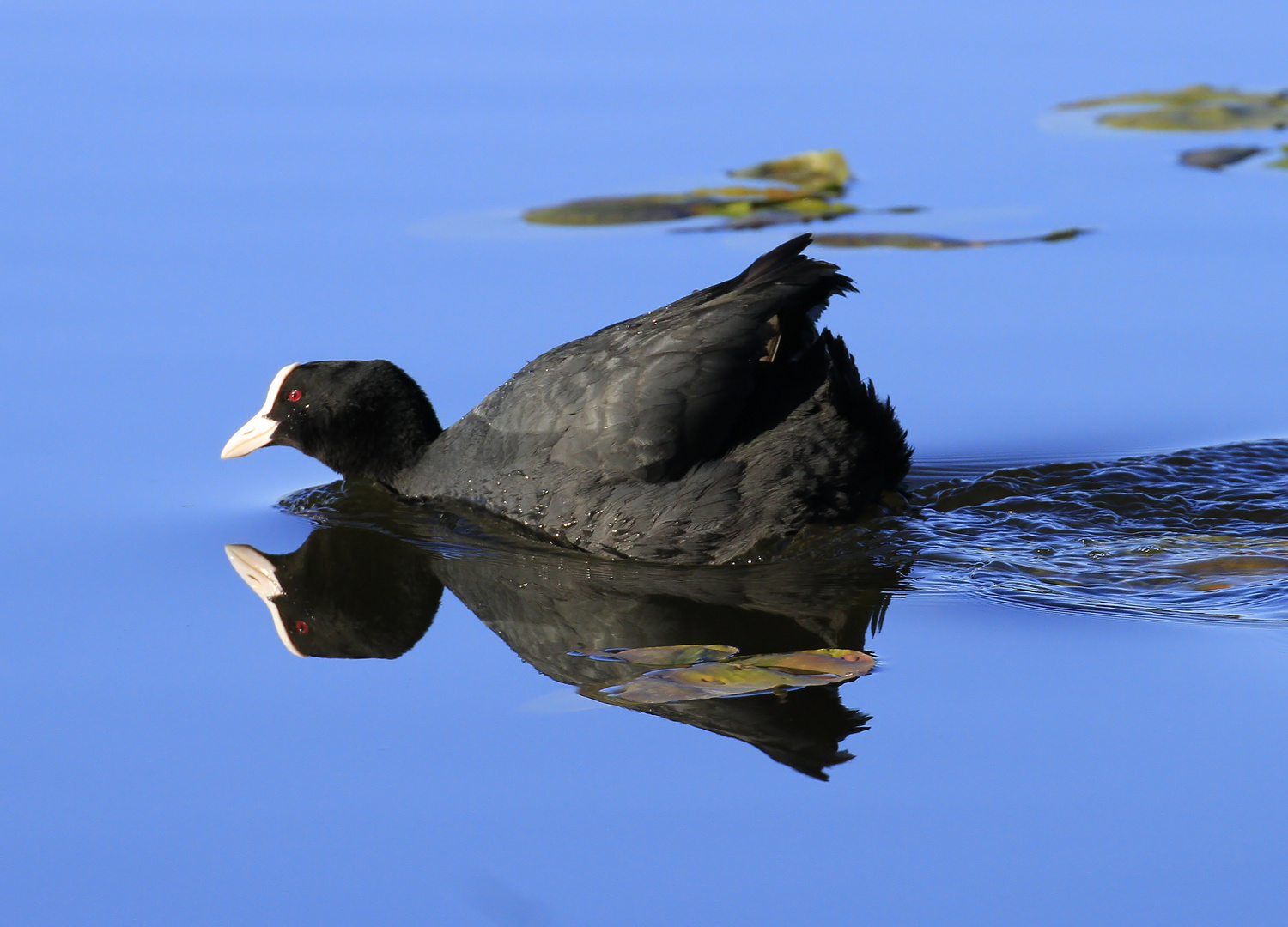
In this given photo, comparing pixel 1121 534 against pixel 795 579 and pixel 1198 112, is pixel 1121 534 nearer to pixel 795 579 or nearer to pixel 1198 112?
pixel 795 579

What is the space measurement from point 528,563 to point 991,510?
5.54ft

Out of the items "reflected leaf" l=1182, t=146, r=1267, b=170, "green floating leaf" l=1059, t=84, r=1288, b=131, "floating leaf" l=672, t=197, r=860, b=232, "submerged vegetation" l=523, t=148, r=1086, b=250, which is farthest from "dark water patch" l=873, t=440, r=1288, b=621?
"green floating leaf" l=1059, t=84, r=1288, b=131

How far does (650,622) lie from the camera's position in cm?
516

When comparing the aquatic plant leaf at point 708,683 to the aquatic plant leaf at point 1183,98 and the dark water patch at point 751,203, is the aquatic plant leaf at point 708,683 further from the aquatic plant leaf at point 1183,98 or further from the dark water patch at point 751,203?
the aquatic plant leaf at point 1183,98

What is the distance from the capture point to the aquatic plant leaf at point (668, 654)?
4750 millimetres

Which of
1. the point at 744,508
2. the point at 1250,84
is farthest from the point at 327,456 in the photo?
the point at 1250,84

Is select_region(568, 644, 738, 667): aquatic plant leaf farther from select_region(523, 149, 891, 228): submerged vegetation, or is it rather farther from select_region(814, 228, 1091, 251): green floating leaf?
select_region(523, 149, 891, 228): submerged vegetation

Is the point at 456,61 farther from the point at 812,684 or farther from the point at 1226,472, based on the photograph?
the point at 812,684

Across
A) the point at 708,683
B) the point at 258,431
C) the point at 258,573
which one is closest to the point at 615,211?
the point at 258,431

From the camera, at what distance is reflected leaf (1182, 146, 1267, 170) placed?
9.52 meters

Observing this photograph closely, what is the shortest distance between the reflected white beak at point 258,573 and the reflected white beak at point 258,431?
54 cm

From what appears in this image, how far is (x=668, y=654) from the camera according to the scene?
4.80 m

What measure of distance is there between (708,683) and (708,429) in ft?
4.44

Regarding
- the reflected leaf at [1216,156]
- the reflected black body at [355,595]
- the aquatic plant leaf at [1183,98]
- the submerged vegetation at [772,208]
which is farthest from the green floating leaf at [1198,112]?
the reflected black body at [355,595]
